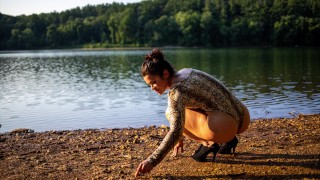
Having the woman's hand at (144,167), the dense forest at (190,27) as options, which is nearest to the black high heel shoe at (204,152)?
the woman's hand at (144,167)

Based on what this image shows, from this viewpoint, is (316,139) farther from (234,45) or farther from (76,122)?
(234,45)

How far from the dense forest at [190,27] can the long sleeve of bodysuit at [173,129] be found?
108 metres

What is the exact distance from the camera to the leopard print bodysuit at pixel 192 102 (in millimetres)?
4090

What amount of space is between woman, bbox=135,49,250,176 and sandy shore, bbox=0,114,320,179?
51cm

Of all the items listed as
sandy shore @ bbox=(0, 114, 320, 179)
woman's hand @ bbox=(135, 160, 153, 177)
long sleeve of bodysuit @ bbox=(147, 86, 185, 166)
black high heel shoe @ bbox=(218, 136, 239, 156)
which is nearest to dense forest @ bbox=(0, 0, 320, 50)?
sandy shore @ bbox=(0, 114, 320, 179)

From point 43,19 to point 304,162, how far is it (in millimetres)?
201149

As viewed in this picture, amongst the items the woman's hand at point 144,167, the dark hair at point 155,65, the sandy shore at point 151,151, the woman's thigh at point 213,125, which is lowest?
the sandy shore at point 151,151

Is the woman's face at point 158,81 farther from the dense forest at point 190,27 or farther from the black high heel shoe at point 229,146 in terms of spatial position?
the dense forest at point 190,27

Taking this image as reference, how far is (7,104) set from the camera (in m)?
19.1

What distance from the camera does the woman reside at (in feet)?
13.6

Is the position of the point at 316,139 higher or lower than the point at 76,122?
higher

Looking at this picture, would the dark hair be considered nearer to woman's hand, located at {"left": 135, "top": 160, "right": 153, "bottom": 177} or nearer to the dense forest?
woman's hand, located at {"left": 135, "top": 160, "right": 153, "bottom": 177}

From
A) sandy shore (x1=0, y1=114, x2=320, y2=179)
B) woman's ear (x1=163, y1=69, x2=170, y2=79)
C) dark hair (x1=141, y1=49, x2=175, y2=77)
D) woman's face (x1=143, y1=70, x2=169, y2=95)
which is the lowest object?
sandy shore (x1=0, y1=114, x2=320, y2=179)

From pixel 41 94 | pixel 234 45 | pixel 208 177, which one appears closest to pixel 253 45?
pixel 234 45
